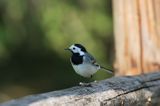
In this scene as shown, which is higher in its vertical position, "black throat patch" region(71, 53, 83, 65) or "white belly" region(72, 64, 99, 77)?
"black throat patch" region(71, 53, 83, 65)

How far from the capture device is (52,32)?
9438 millimetres

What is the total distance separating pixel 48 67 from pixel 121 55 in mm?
7080

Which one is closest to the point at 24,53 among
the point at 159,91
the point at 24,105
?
the point at 159,91

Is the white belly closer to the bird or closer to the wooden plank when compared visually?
the bird

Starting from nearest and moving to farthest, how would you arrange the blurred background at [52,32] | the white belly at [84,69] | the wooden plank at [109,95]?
the wooden plank at [109,95], the white belly at [84,69], the blurred background at [52,32]

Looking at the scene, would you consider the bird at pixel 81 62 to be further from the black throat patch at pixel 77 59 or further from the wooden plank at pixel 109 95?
the wooden plank at pixel 109 95

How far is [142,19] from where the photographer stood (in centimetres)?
482

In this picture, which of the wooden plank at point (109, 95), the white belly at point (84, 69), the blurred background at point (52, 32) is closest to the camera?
the wooden plank at point (109, 95)

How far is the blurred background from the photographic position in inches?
377

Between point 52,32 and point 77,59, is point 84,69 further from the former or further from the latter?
point 52,32

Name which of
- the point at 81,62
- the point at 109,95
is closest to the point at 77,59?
the point at 81,62

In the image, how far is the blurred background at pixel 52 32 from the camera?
959 cm

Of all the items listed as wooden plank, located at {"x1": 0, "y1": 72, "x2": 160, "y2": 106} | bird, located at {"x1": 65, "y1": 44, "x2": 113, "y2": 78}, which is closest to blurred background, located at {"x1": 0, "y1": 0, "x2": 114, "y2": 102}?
bird, located at {"x1": 65, "y1": 44, "x2": 113, "y2": 78}

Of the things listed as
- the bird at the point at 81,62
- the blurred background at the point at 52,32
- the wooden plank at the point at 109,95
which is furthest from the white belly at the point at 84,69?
the blurred background at the point at 52,32
